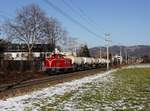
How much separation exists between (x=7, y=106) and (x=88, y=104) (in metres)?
3.35

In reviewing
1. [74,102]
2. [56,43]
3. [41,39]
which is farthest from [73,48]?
[74,102]

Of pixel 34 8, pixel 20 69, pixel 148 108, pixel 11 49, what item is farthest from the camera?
pixel 11 49

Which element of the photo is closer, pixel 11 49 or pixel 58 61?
pixel 58 61

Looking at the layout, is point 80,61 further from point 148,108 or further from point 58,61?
point 148,108

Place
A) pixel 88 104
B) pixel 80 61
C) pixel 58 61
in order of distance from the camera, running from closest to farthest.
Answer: pixel 88 104 → pixel 58 61 → pixel 80 61

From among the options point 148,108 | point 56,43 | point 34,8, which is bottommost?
point 148,108

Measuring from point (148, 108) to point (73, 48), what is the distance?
129m

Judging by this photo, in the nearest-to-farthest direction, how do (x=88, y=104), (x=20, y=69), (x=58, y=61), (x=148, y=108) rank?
1. (x=148, y=108)
2. (x=88, y=104)
3. (x=58, y=61)
4. (x=20, y=69)

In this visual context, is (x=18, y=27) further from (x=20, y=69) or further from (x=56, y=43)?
(x=20, y=69)

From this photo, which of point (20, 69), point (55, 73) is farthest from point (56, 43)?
point (55, 73)

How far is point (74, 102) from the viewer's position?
56.5 feet

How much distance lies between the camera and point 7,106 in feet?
52.3

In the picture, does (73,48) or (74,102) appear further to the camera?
(73,48)

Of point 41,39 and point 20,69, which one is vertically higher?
point 41,39
